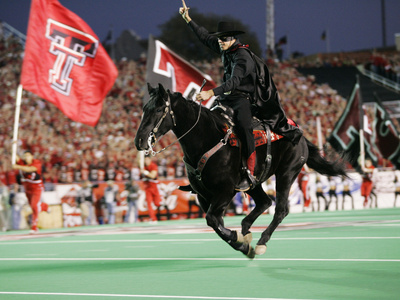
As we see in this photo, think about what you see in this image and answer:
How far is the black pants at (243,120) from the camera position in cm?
858

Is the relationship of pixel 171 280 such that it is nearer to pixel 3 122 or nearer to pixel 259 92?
pixel 259 92

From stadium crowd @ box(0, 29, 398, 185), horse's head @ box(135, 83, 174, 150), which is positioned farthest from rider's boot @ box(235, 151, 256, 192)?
stadium crowd @ box(0, 29, 398, 185)

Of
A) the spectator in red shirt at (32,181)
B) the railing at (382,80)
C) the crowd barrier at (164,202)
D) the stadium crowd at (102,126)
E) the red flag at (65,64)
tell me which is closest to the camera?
the red flag at (65,64)

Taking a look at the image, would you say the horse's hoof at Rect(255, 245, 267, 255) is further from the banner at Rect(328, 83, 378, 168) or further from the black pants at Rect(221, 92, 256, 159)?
the banner at Rect(328, 83, 378, 168)

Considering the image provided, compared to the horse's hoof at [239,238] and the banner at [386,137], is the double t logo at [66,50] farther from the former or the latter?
the banner at [386,137]

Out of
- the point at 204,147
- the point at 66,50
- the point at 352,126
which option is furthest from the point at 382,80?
the point at 204,147

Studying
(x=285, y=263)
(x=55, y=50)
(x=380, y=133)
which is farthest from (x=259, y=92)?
(x=380, y=133)

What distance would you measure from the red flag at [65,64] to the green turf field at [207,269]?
4.32 m

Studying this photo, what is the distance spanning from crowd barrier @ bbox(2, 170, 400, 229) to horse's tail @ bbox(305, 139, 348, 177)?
10.0m

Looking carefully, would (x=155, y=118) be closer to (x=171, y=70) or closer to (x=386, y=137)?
(x=171, y=70)

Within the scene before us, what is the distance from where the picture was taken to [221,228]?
8.02 meters

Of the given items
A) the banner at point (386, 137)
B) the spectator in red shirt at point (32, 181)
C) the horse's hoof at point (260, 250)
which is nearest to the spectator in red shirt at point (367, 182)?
the banner at point (386, 137)

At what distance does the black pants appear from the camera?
8.58 metres

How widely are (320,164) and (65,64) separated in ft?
26.2
